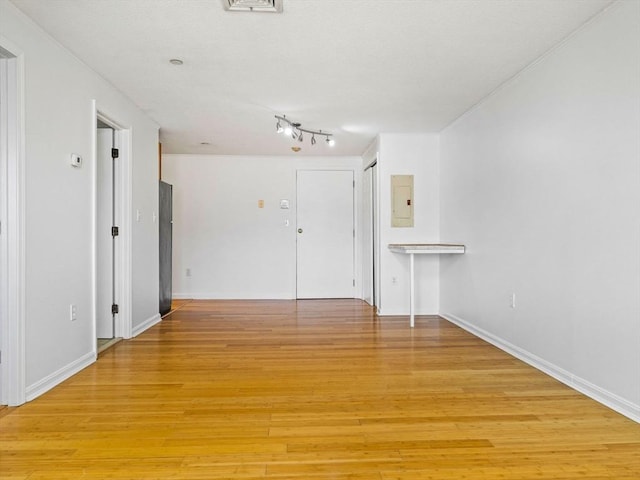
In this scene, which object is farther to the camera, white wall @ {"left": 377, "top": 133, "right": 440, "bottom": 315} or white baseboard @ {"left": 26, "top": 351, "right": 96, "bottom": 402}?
white wall @ {"left": 377, "top": 133, "right": 440, "bottom": 315}

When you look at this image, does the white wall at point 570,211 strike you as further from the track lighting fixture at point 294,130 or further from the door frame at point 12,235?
the door frame at point 12,235

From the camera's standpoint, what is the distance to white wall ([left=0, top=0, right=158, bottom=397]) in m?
2.38

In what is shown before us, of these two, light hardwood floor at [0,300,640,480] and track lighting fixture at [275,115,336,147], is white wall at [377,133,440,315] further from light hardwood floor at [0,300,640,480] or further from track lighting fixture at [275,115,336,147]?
light hardwood floor at [0,300,640,480]

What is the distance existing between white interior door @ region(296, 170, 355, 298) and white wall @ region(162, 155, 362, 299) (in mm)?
130

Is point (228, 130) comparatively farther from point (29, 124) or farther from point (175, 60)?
point (29, 124)

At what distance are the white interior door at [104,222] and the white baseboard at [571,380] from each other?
361 cm

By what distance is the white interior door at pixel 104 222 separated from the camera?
3.67 m

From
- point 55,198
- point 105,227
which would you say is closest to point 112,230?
point 105,227

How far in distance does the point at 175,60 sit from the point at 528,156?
2782 mm

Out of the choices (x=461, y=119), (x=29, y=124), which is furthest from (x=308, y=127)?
(x=29, y=124)

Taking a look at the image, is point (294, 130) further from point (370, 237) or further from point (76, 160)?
point (76, 160)

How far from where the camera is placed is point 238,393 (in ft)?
8.14

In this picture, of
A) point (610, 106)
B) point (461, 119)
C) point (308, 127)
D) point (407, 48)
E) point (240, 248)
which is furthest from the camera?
point (240, 248)

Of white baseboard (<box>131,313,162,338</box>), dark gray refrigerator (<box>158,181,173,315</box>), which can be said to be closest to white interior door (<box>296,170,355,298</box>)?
dark gray refrigerator (<box>158,181,173,315</box>)
